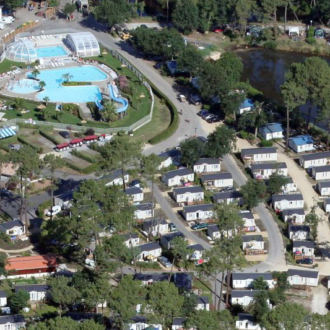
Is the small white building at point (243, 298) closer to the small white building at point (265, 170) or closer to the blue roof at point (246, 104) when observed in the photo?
the small white building at point (265, 170)

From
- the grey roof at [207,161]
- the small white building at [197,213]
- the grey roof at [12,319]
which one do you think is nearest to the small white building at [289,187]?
the grey roof at [207,161]

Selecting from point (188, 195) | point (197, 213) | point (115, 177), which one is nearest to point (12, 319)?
point (197, 213)

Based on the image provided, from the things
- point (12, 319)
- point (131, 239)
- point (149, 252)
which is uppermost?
point (131, 239)

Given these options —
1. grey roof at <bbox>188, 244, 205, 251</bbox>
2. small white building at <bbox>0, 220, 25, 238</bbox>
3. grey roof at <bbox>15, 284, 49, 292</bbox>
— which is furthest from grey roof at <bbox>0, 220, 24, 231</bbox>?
grey roof at <bbox>188, 244, 205, 251</bbox>

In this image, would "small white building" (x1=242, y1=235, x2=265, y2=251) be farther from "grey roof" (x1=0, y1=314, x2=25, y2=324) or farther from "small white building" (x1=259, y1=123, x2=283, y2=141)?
"small white building" (x1=259, y1=123, x2=283, y2=141)

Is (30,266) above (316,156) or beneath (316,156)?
beneath

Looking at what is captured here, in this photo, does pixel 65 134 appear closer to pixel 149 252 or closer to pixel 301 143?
pixel 301 143

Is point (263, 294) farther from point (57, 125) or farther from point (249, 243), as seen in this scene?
point (57, 125)
